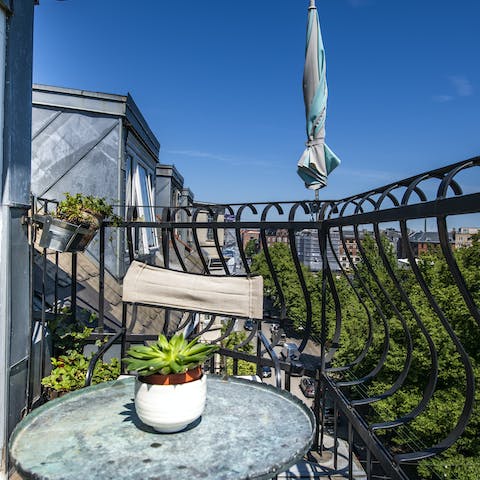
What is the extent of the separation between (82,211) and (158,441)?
2.20 metres

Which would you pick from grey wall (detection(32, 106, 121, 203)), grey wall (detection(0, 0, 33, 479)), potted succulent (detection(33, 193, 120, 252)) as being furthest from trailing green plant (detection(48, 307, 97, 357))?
grey wall (detection(32, 106, 121, 203))

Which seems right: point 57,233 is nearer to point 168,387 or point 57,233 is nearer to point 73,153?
point 168,387

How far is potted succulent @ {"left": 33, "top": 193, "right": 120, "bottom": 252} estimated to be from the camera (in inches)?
123

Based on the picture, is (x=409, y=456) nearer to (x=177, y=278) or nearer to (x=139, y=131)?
(x=177, y=278)

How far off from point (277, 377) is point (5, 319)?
1.78 metres

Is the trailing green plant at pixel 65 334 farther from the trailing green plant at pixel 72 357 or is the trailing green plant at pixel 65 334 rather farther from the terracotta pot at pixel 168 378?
the terracotta pot at pixel 168 378

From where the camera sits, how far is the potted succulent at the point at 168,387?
155 centimetres

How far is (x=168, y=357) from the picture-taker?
1.58 m

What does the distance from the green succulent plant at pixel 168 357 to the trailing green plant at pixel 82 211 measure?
1931 mm

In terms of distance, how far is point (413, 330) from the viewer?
15.4 meters

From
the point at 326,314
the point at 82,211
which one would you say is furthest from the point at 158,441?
the point at 326,314

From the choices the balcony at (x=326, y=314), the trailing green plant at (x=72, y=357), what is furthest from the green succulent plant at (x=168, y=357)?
the trailing green plant at (x=72, y=357)

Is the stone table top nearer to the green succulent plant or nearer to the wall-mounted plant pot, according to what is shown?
the green succulent plant

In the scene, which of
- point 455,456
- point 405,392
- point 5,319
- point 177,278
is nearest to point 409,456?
point 177,278
